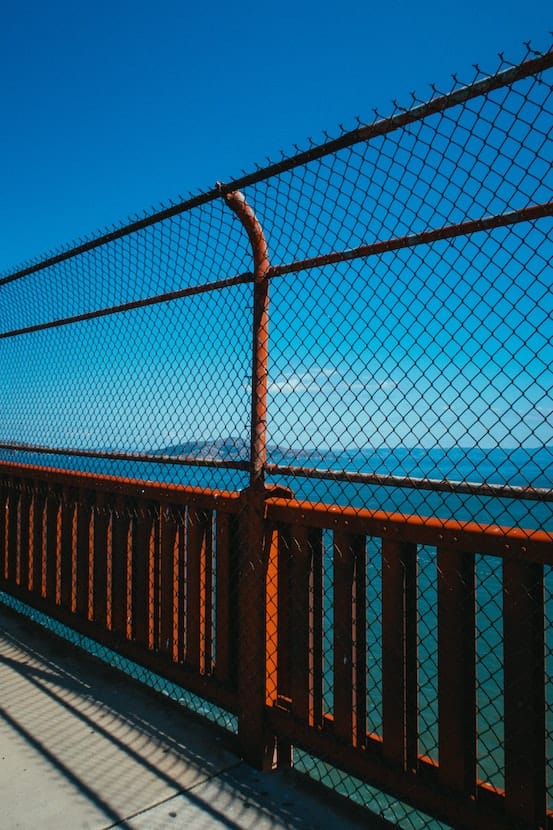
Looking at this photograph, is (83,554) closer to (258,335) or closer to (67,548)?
(67,548)

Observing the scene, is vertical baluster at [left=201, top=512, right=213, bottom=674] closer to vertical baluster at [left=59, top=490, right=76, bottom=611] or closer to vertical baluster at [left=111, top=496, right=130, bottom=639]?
vertical baluster at [left=111, top=496, right=130, bottom=639]

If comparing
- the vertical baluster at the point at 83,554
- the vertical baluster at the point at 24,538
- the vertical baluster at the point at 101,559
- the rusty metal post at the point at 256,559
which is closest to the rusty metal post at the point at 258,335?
the rusty metal post at the point at 256,559

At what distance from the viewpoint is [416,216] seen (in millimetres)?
2441

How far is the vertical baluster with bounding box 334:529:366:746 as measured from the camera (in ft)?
8.75

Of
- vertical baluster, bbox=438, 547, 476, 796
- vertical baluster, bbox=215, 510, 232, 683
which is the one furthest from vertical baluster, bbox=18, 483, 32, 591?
vertical baluster, bbox=438, 547, 476, 796

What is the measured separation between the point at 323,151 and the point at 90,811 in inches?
116

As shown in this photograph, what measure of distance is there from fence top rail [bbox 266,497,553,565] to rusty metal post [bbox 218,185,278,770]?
6.1 inches

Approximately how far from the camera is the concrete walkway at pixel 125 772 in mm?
2541

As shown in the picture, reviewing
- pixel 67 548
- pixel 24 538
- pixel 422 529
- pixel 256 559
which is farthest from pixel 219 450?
pixel 24 538

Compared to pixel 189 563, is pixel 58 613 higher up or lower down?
lower down

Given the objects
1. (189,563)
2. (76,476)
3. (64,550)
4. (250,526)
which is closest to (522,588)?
(250,526)

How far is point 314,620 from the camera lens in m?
2.89

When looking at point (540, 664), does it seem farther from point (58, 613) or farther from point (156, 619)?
point (58, 613)

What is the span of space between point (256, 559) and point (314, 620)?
15.3 inches
